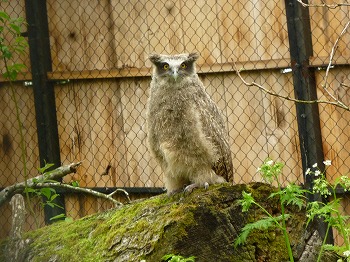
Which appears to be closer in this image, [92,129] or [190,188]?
[190,188]

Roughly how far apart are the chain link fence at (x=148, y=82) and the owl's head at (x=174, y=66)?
2.82 meters

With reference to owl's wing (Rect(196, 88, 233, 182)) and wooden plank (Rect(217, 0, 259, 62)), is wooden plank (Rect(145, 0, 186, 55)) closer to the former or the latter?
wooden plank (Rect(217, 0, 259, 62))

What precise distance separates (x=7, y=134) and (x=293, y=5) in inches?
142

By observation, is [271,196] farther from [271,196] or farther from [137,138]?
[137,138]

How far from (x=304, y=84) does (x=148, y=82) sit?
1.75 m

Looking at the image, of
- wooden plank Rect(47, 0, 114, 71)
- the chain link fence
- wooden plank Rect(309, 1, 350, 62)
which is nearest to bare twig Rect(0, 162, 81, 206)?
the chain link fence

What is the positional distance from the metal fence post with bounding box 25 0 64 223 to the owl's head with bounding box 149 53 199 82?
12.2 feet

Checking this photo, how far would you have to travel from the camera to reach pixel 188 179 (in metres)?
5.42

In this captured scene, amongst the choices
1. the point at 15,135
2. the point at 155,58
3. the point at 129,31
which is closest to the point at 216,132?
the point at 155,58

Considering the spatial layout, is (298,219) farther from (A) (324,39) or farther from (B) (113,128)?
(B) (113,128)

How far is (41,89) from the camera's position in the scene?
910 cm

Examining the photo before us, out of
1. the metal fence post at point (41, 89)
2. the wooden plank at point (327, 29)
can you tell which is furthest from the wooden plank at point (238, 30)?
the metal fence post at point (41, 89)

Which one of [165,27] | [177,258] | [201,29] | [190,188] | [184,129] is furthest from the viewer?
[165,27]

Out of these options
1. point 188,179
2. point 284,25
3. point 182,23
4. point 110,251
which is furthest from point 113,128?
point 110,251
